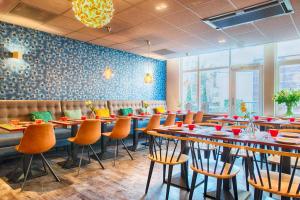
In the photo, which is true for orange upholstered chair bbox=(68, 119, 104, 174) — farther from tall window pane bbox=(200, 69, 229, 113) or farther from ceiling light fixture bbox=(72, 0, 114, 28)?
tall window pane bbox=(200, 69, 229, 113)

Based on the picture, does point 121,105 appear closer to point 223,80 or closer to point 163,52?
point 163,52

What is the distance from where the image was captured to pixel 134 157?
14.3ft

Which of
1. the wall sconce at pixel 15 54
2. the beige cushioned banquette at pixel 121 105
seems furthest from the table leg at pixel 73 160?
the beige cushioned banquette at pixel 121 105

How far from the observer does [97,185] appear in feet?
9.53

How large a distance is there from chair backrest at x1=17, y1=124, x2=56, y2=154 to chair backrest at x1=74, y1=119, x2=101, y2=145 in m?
0.53

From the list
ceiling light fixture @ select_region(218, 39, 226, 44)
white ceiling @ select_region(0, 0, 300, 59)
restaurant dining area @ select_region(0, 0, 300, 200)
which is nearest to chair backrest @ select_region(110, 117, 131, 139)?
restaurant dining area @ select_region(0, 0, 300, 200)

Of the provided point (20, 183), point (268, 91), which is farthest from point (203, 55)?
point (20, 183)

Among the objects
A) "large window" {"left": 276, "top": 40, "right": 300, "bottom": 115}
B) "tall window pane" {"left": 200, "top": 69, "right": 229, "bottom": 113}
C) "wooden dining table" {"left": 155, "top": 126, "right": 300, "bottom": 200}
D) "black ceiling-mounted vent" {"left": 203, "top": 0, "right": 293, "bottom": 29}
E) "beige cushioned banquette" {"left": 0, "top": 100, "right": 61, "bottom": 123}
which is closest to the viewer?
"wooden dining table" {"left": 155, "top": 126, "right": 300, "bottom": 200}

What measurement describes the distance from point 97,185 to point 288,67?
606 centimetres

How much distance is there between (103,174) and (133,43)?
154 inches

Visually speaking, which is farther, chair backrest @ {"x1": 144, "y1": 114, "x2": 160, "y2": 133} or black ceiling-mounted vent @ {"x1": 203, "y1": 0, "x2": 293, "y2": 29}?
chair backrest @ {"x1": 144, "y1": 114, "x2": 160, "y2": 133}

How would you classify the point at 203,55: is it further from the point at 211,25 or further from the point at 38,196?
the point at 38,196

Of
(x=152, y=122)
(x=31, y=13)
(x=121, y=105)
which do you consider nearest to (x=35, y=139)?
(x=152, y=122)

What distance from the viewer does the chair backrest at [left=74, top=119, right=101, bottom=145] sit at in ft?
11.1
